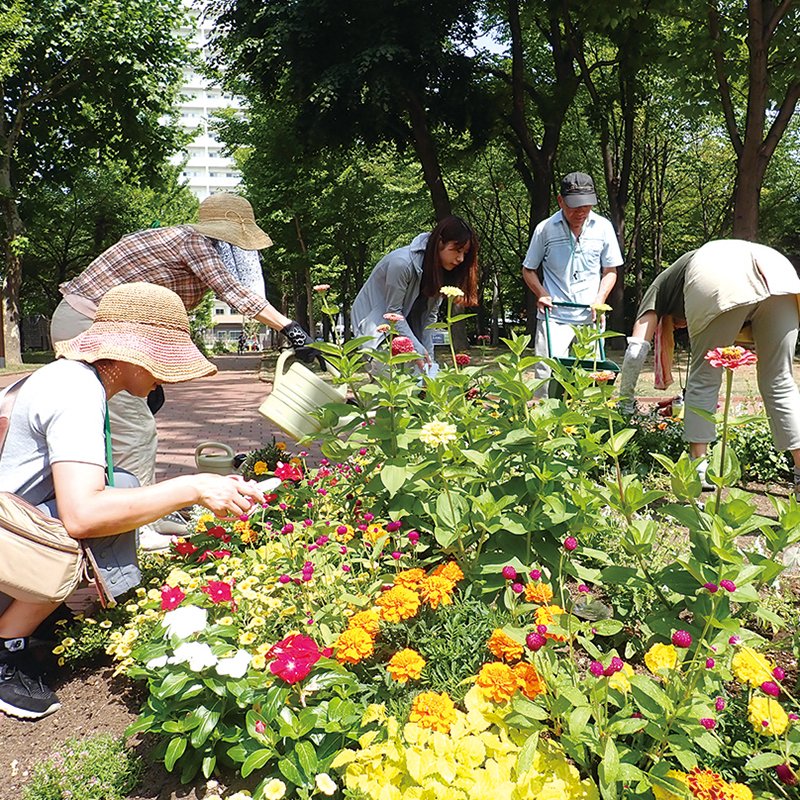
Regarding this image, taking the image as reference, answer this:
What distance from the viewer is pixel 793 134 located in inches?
886

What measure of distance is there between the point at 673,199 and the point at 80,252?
24043 mm

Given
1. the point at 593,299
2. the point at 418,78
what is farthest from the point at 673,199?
the point at 593,299

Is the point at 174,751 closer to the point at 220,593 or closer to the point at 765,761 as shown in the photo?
the point at 220,593

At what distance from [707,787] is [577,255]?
149 inches

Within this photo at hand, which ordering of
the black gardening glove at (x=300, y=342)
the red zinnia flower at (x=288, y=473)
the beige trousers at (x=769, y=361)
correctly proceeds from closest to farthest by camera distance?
the red zinnia flower at (x=288, y=473) < the black gardening glove at (x=300, y=342) < the beige trousers at (x=769, y=361)

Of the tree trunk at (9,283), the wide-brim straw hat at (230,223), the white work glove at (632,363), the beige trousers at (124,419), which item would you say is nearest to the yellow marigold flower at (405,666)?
the beige trousers at (124,419)

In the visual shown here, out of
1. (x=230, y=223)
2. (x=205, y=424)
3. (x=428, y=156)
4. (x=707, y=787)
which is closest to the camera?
(x=707, y=787)

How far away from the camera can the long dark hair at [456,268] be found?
12.0ft

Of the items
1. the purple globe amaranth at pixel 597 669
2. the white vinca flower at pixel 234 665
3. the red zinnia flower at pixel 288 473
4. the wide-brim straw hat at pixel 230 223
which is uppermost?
the wide-brim straw hat at pixel 230 223

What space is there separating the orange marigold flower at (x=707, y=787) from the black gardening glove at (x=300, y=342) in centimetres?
212

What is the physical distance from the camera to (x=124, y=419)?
11.5 ft

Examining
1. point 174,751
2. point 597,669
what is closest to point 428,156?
point 174,751

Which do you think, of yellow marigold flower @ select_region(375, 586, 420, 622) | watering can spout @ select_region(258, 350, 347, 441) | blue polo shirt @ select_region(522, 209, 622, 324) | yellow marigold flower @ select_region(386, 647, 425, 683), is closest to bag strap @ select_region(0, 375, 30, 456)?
watering can spout @ select_region(258, 350, 347, 441)

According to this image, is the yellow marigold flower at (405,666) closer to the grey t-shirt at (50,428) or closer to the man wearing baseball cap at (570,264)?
the grey t-shirt at (50,428)
